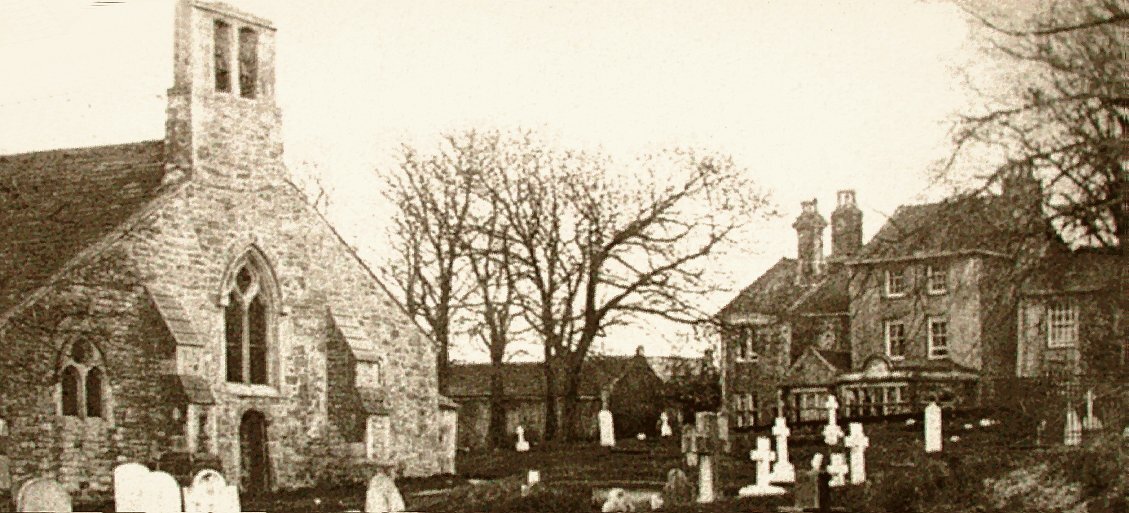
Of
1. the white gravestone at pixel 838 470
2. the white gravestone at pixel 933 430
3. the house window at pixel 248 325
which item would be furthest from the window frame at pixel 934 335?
the white gravestone at pixel 838 470

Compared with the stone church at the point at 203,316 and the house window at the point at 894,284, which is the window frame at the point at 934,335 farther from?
the stone church at the point at 203,316

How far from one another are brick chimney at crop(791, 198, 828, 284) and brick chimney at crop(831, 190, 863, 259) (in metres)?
1.90

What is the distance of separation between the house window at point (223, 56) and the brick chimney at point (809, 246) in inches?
955

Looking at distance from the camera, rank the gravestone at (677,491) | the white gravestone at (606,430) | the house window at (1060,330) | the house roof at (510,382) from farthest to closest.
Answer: the house roof at (510,382)
the house window at (1060,330)
the white gravestone at (606,430)
the gravestone at (677,491)

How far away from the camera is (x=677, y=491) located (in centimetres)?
2228

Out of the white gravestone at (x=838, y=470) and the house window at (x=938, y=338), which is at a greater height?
the house window at (x=938, y=338)

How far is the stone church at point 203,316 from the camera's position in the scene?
23.9 meters

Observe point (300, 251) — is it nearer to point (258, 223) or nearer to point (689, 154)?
point (258, 223)

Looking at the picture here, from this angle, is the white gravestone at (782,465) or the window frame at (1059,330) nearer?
the white gravestone at (782,465)

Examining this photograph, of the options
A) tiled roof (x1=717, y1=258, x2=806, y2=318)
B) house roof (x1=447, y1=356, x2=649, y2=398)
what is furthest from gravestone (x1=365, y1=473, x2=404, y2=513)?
house roof (x1=447, y1=356, x2=649, y2=398)

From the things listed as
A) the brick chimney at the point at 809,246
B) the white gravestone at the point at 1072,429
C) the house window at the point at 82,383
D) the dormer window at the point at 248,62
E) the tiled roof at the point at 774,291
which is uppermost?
the dormer window at the point at 248,62

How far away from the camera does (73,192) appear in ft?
88.1

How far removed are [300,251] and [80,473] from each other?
5896 millimetres

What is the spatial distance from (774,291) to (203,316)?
26.8 metres
